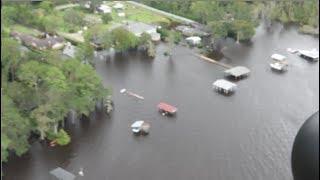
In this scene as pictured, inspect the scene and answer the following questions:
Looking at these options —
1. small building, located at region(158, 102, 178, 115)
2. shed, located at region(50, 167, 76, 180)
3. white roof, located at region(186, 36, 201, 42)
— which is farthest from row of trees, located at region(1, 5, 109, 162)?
white roof, located at region(186, 36, 201, 42)

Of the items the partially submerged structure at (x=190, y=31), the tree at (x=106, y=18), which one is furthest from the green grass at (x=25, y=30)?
the partially submerged structure at (x=190, y=31)

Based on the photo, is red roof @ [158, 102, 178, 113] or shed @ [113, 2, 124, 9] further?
shed @ [113, 2, 124, 9]

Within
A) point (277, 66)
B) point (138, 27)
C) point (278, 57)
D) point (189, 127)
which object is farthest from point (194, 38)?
point (189, 127)

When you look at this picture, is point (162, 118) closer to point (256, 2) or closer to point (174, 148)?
point (174, 148)

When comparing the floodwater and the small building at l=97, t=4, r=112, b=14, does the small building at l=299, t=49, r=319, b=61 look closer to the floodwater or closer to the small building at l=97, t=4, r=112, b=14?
the floodwater

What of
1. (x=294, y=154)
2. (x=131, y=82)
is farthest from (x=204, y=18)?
(x=294, y=154)

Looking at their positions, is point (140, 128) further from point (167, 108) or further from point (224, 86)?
point (224, 86)
